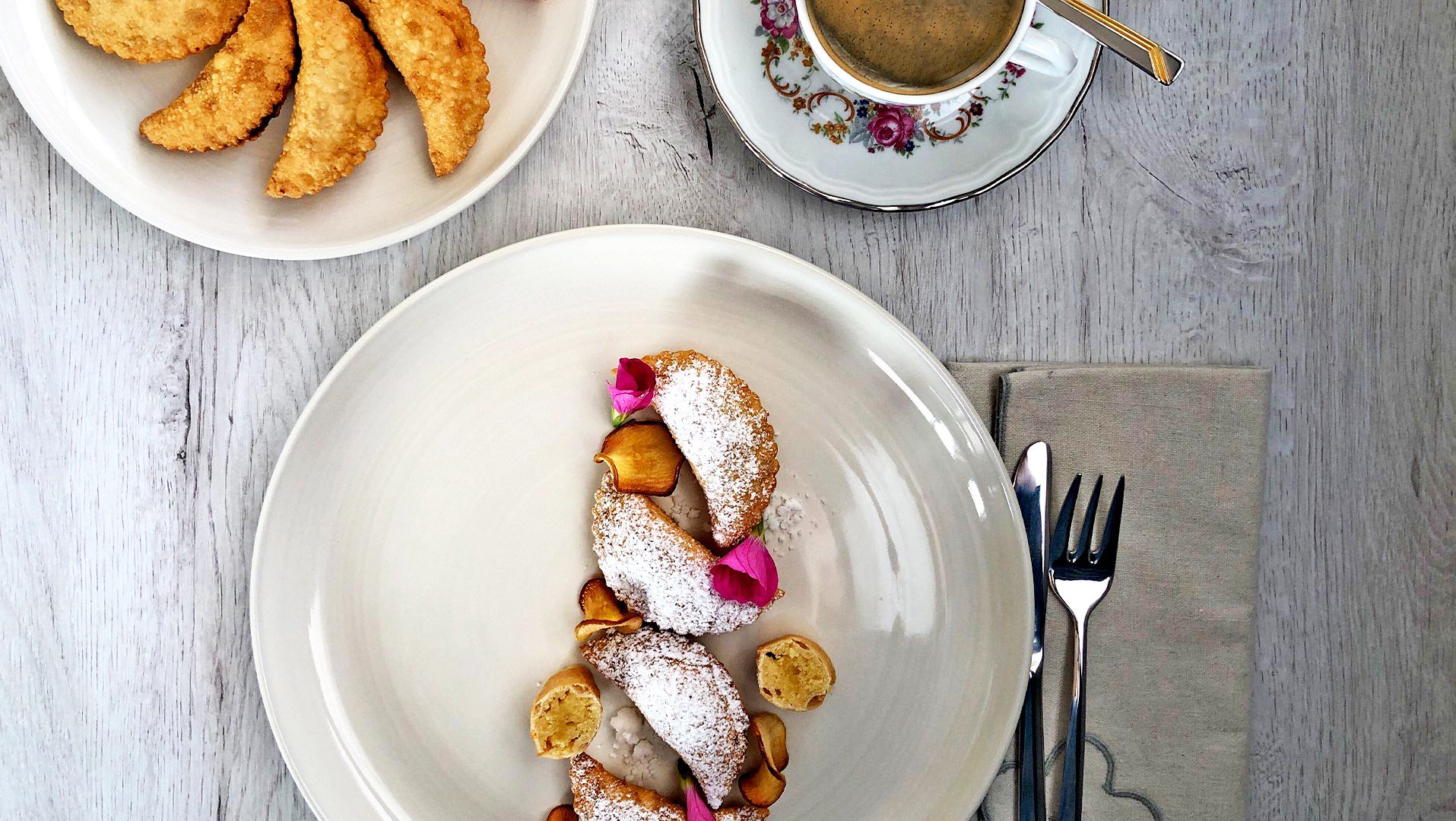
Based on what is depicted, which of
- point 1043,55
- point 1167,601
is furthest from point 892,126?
point 1167,601

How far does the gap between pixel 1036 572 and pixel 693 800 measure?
1.47 ft

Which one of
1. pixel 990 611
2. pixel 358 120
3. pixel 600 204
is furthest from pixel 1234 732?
pixel 358 120

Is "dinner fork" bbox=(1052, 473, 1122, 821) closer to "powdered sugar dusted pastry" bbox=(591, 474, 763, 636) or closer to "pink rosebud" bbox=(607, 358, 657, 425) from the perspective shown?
"powdered sugar dusted pastry" bbox=(591, 474, 763, 636)

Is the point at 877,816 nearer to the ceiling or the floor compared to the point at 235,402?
nearer to the floor

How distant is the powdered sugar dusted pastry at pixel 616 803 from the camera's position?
2.90 ft

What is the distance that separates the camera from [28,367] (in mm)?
962

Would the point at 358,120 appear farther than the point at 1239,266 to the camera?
No

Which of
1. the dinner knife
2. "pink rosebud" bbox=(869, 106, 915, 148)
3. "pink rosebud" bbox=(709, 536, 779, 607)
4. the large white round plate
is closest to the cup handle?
"pink rosebud" bbox=(869, 106, 915, 148)

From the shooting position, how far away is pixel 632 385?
34.0 inches

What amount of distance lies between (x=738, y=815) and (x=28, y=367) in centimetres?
94

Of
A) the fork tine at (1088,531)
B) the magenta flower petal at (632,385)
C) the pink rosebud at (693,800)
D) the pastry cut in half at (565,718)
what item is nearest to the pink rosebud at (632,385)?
the magenta flower petal at (632,385)

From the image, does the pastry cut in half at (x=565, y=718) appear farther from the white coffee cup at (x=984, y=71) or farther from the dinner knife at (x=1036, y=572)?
the white coffee cup at (x=984, y=71)

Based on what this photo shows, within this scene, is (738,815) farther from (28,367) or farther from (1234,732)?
(28,367)

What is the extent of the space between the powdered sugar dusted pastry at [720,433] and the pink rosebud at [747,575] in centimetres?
3
